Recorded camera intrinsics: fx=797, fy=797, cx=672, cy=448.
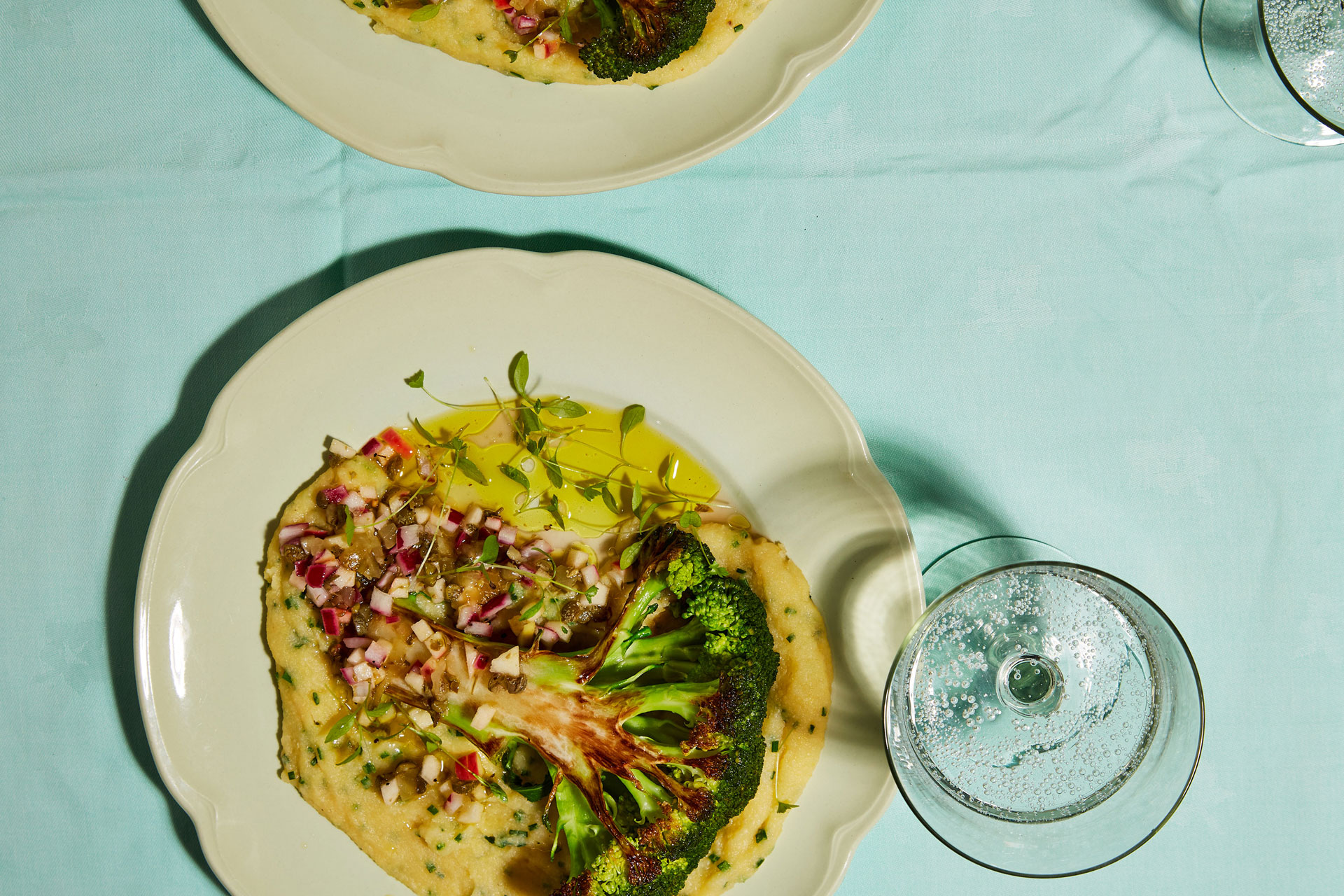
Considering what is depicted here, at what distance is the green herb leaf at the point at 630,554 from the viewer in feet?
7.86

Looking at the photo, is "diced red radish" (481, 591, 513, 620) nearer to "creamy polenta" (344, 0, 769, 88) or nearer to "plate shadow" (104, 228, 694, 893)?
"plate shadow" (104, 228, 694, 893)

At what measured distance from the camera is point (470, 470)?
2400 mm

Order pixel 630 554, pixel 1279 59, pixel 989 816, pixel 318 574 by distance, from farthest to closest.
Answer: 1. pixel 1279 59
2. pixel 630 554
3. pixel 318 574
4. pixel 989 816

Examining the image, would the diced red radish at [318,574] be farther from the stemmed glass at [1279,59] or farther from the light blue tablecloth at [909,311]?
the stemmed glass at [1279,59]

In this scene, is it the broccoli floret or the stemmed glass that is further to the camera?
the stemmed glass

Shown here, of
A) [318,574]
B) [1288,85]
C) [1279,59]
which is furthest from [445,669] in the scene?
[1279,59]

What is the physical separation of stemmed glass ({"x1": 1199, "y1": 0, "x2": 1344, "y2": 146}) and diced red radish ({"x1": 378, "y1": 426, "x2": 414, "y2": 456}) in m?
2.81

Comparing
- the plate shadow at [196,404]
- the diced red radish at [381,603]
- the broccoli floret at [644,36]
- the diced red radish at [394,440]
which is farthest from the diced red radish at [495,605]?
the broccoli floret at [644,36]

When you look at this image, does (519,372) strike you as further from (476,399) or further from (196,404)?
(196,404)

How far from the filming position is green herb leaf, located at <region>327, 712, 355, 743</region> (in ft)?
7.57

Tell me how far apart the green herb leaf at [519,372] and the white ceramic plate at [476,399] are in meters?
0.04

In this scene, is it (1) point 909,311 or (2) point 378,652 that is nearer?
(2) point 378,652

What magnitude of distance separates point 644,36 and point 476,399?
1137mm

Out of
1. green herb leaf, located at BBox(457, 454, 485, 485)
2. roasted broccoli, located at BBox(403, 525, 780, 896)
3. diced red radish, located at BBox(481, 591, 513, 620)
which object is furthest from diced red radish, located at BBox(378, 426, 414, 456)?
roasted broccoli, located at BBox(403, 525, 780, 896)
